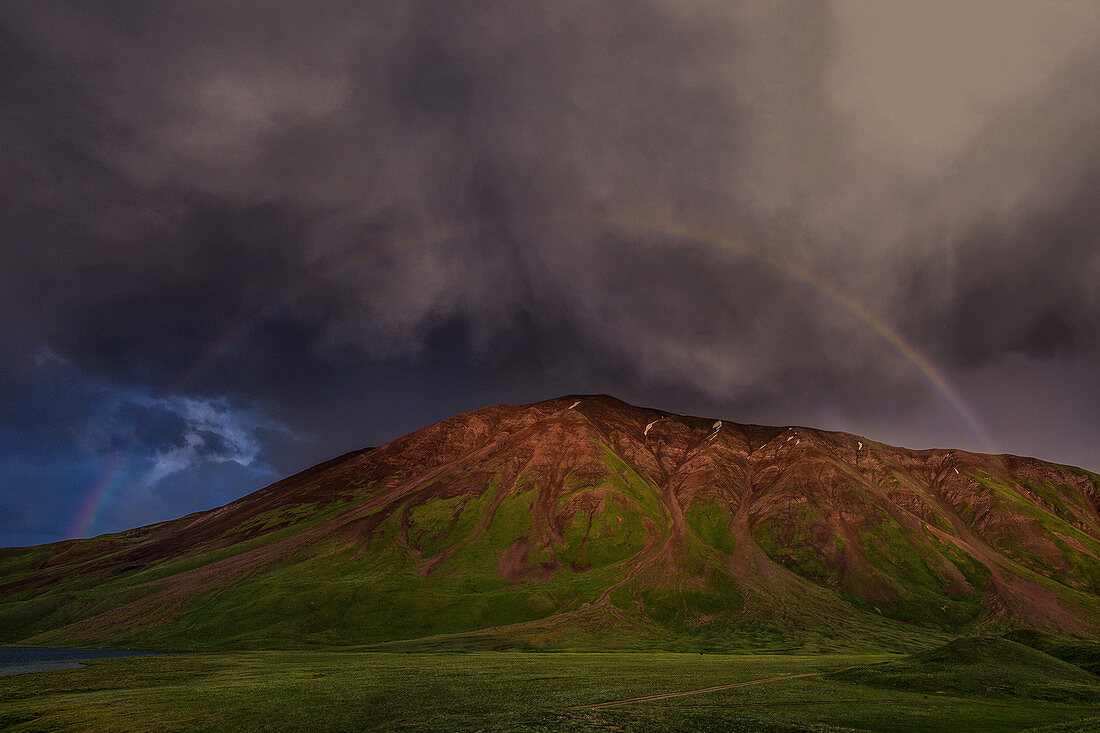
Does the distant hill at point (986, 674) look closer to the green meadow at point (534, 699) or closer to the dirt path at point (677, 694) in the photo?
the green meadow at point (534, 699)

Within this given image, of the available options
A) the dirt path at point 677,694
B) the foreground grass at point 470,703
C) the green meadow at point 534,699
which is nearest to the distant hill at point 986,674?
the green meadow at point 534,699

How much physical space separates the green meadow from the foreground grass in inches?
8.2

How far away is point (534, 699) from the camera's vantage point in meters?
67.3

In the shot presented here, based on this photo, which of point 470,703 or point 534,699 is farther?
point 534,699

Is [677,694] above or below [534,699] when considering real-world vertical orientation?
below

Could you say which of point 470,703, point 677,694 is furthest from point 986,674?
point 470,703

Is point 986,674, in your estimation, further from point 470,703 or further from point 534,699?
point 470,703

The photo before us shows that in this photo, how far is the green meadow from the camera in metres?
52.3

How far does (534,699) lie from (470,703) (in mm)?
8250

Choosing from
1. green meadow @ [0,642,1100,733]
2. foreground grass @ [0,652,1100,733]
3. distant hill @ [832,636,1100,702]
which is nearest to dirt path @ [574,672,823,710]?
green meadow @ [0,642,1100,733]

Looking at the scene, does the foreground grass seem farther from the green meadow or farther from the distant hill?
the distant hill

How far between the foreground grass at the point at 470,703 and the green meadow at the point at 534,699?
0.68 ft

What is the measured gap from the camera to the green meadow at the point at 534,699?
52.3m

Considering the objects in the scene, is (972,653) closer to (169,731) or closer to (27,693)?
(169,731)
